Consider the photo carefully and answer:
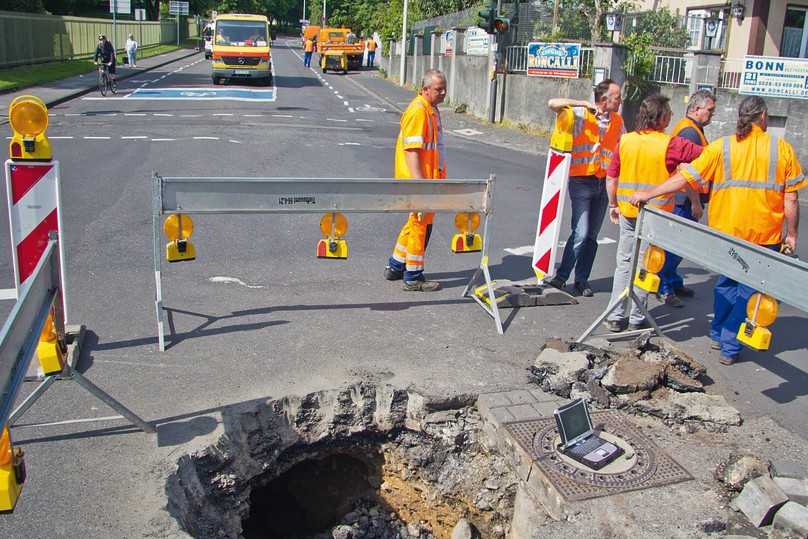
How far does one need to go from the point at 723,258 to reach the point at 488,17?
16149 mm

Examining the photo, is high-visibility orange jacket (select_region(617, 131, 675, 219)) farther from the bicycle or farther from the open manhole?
the bicycle

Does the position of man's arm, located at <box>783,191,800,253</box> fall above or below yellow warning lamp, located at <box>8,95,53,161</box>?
below

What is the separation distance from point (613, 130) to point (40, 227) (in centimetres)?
482

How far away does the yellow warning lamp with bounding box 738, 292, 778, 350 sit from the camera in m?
4.62

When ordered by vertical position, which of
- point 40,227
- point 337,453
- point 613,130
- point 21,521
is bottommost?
point 337,453

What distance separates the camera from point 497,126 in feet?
72.7

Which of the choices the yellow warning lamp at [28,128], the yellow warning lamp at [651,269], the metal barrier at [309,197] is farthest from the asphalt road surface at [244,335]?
the yellow warning lamp at [28,128]

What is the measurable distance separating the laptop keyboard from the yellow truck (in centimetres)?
4209

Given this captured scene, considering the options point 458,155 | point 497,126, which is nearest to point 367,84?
point 497,126

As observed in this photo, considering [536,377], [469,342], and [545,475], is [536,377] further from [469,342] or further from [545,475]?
[545,475]

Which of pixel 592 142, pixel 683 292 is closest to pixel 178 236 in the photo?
pixel 592 142

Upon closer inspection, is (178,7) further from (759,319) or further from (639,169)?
(759,319)

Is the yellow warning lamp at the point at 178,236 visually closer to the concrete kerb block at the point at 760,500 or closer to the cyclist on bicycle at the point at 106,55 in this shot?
the concrete kerb block at the point at 760,500

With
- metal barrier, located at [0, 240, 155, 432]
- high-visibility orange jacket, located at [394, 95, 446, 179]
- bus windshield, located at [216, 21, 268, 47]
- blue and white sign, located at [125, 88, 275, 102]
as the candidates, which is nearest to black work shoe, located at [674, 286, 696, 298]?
high-visibility orange jacket, located at [394, 95, 446, 179]
